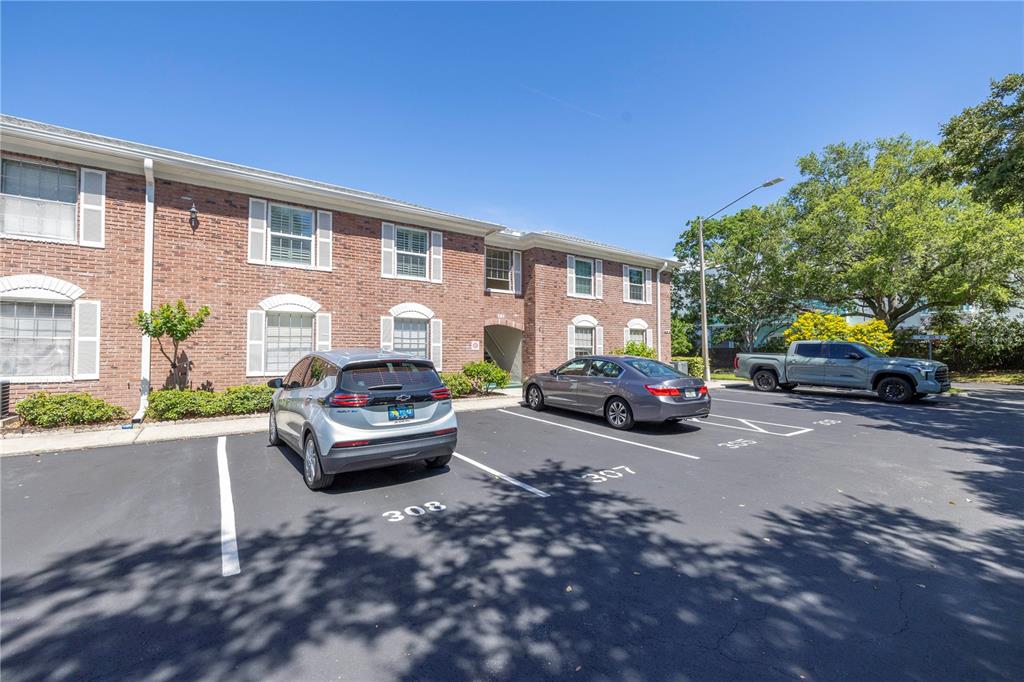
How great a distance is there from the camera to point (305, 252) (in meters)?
12.1

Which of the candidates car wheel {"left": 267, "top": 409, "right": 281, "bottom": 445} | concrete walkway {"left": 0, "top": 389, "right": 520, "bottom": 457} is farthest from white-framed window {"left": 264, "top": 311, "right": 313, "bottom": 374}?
car wheel {"left": 267, "top": 409, "right": 281, "bottom": 445}

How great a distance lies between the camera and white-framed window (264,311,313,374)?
11469mm

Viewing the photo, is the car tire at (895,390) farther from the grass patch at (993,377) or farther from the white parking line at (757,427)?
the grass patch at (993,377)

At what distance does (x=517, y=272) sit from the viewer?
17.1 meters

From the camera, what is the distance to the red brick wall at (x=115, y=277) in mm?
9281

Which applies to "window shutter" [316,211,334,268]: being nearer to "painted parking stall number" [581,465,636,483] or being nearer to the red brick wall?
the red brick wall

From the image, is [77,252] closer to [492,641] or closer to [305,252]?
[305,252]

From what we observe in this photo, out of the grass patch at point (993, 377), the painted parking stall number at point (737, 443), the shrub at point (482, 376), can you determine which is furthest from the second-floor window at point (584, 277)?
the grass patch at point (993, 377)

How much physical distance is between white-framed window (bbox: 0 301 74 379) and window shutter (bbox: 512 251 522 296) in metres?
12.3

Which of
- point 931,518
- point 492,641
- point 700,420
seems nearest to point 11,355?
point 492,641

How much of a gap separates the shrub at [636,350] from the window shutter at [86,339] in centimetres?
1585

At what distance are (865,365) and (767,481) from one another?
10.6m

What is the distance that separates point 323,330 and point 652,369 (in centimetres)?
875

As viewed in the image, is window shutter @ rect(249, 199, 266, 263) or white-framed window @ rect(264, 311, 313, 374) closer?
window shutter @ rect(249, 199, 266, 263)
